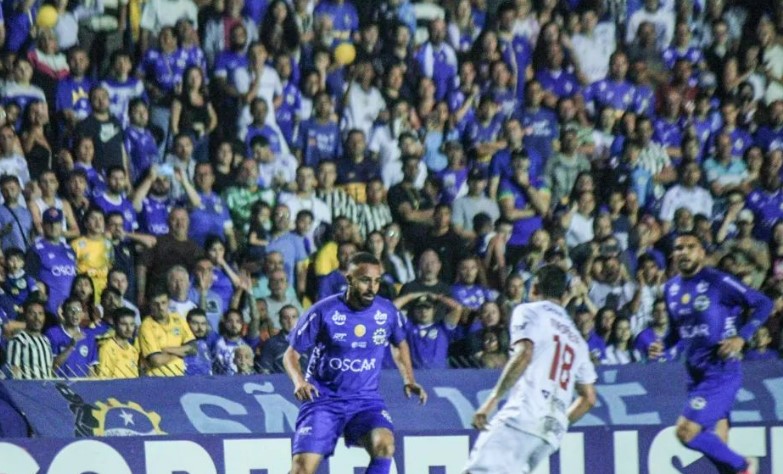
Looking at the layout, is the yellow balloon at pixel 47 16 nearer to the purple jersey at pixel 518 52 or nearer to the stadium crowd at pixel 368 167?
the stadium crowd at pixel 368 167

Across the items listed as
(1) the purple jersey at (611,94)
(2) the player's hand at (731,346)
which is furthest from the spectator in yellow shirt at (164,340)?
(1) the purple jersey at (611,94)

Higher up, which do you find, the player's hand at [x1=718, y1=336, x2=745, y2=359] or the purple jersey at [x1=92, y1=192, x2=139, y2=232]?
the purple jersey at [x1=92, y1=192, x2=139, y2=232]

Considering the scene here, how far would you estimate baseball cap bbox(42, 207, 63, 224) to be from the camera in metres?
11.0

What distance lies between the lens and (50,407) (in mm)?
Result: 9719

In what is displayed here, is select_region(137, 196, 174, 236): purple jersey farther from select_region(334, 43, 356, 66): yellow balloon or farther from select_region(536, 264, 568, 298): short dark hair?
select_region(536, 264, 568, 298): short dark hair

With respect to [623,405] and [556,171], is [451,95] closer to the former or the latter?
[556,171]

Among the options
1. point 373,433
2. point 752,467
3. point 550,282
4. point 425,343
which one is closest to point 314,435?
point 373,433

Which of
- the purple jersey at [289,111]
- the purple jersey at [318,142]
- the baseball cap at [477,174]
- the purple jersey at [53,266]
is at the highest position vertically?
the purple jersey at [289,111]

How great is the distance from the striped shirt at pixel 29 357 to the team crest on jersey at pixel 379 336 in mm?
2768

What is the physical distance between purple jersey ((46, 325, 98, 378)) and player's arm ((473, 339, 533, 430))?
13.4 ft

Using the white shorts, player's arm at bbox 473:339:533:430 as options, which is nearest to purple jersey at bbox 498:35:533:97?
player's arm at bbox 473:339:533:430

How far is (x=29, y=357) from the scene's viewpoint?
10.2 metres

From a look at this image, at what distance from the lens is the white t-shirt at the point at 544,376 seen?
736cm

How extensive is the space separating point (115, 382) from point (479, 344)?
109 inches
